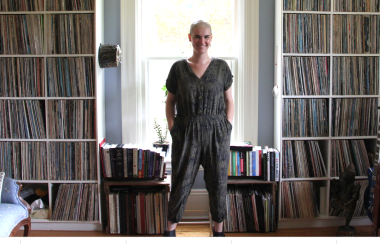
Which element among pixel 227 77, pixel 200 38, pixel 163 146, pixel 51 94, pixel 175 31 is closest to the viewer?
pixel 200 38

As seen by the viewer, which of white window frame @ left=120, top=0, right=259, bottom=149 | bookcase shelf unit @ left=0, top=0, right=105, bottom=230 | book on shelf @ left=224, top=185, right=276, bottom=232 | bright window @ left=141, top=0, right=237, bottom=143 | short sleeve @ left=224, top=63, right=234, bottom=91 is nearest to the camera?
short sleeve @ left=224, top=63, right=234, bottom=91

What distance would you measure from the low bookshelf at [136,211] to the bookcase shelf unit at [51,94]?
0.42 ft

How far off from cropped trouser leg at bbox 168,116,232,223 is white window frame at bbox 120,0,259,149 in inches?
43.2

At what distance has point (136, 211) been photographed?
2.70 meters

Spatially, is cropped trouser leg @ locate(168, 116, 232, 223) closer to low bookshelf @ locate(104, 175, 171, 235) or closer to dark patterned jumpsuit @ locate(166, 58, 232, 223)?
dark patterned jumpsuit @ locate(166, 58, 232, 223)

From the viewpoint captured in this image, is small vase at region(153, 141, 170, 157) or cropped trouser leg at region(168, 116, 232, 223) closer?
cropped trouser leg at region(168, 116, 232, 223)

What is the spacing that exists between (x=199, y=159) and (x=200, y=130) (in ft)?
0.57

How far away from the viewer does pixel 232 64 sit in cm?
300

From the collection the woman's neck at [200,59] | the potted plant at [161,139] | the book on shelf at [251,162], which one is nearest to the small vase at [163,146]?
the potted plant at [161,139]

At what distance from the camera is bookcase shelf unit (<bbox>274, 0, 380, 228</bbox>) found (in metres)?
2.64

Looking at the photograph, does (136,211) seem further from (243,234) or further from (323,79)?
(323,79)

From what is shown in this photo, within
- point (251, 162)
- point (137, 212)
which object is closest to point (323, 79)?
point (251, 162)

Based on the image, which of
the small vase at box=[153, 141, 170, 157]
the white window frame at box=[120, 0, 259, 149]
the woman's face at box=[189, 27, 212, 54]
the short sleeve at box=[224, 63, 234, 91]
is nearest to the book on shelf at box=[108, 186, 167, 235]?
the small vase at box=[153, 141, 170, 157]

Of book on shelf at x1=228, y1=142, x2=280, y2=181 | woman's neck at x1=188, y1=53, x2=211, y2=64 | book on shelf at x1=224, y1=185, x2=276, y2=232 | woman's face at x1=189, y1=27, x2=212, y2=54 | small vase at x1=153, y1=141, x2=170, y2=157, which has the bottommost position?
book on shelf at x1=224, y1=185, x2=276, y2=232
